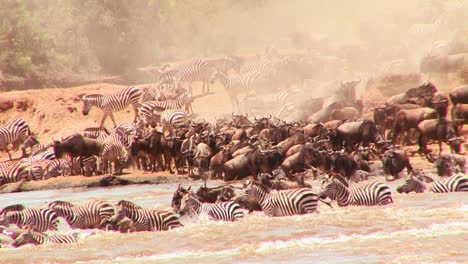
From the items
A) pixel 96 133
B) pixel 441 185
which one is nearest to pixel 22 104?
pixel 96 133

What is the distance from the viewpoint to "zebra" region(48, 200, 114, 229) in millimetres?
16203

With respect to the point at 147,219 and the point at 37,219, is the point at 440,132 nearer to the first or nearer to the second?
the point at 147,219

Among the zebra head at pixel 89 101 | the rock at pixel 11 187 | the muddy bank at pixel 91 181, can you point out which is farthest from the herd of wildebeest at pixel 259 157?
the zebra head at pixel 89 101

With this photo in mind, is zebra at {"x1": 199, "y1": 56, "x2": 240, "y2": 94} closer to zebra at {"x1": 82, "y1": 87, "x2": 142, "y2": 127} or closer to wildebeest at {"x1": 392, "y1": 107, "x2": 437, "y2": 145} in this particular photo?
zebra at {"x1": 82, "y1": 87, "x2": 142, "y2": 127}

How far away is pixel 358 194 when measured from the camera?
52.9ft

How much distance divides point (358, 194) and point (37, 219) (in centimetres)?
599

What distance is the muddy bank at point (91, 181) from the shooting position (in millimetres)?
22391

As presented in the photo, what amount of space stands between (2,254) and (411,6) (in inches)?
1557

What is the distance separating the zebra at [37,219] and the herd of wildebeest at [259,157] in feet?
0.06

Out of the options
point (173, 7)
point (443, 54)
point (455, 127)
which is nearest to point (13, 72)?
point (173, 7)

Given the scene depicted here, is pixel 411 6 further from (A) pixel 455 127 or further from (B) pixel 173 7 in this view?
(A) pixel 455 127

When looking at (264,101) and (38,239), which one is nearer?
(38,239)

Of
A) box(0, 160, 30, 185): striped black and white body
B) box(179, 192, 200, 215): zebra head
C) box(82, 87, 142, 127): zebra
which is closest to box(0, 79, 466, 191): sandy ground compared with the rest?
box(82, 87, 142, 127): zebra

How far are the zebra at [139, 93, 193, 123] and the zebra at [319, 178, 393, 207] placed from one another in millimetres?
13457
